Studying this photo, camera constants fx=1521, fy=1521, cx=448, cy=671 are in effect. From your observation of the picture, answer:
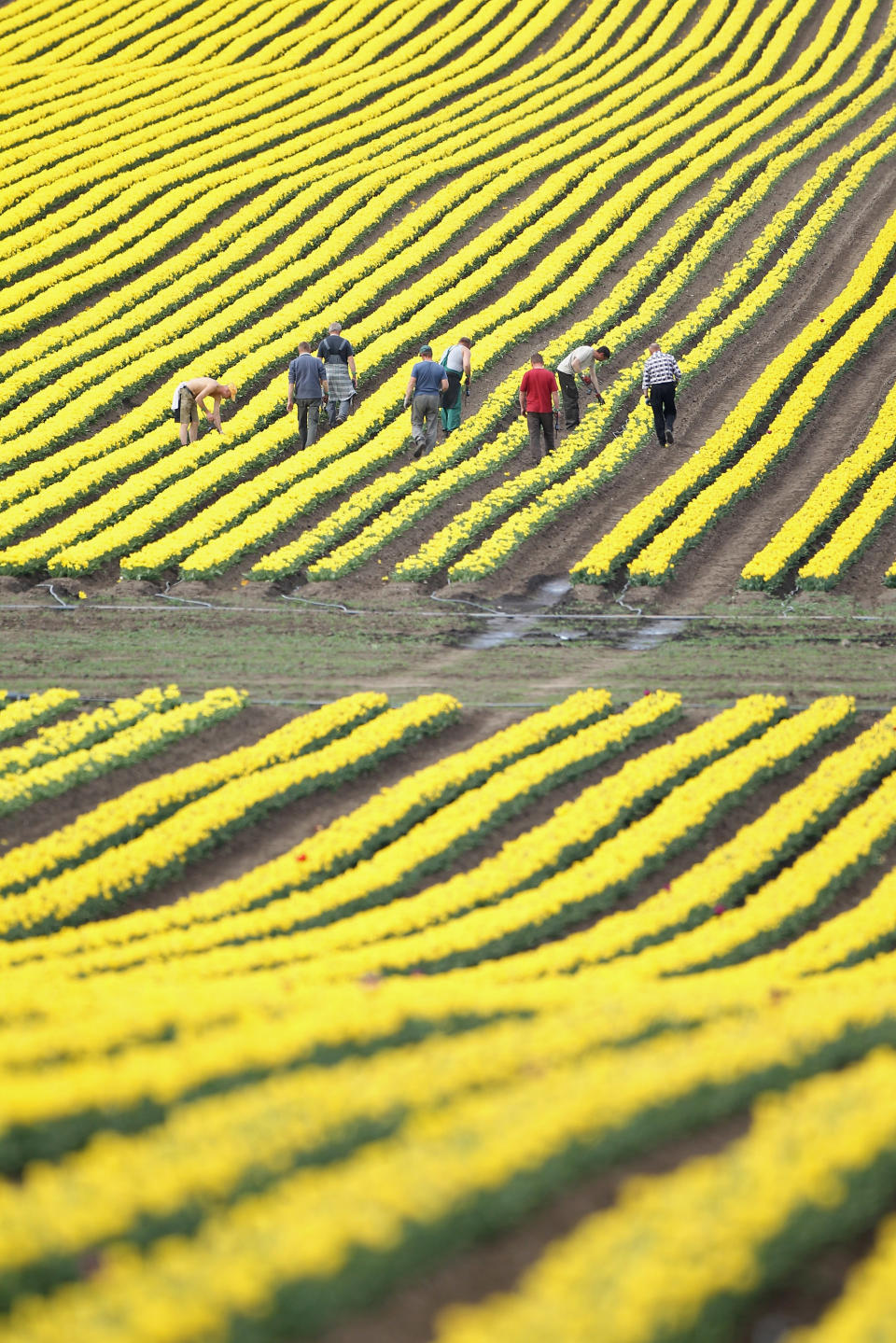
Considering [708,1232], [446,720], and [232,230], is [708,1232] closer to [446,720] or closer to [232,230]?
[446,720]

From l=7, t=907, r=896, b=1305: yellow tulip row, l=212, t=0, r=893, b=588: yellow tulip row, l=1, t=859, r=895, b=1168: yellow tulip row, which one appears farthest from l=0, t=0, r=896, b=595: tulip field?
l=7, t=907, r=896, b=1305: yellow tulip row

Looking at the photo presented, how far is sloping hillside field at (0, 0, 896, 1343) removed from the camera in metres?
6.78

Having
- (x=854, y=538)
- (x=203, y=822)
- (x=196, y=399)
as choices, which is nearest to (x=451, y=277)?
(x=196, y=399)

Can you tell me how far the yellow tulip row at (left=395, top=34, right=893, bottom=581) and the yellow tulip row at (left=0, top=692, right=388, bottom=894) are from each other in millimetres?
5390

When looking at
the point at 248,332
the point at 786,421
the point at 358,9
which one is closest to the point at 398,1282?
the point at 786,421

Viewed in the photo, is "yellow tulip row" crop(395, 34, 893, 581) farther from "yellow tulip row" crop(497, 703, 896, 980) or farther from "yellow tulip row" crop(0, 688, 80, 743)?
"yellow tulip row" crop(497, 703, 896, 980)

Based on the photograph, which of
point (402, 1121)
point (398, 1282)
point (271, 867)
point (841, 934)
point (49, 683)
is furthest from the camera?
point (49, 683)

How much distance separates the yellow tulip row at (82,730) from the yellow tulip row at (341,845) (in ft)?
9.97

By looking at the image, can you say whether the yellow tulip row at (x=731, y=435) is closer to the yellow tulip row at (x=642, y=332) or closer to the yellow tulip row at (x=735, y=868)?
the yellow tulip row at (x=642, y=332)

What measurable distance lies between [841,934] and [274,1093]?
230 inches

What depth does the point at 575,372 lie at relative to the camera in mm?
26594

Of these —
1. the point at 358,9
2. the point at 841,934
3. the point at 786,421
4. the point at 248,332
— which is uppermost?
the point at 358,9

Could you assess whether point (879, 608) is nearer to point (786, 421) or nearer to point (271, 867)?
point (786, 421)

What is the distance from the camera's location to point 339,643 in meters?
19.5
